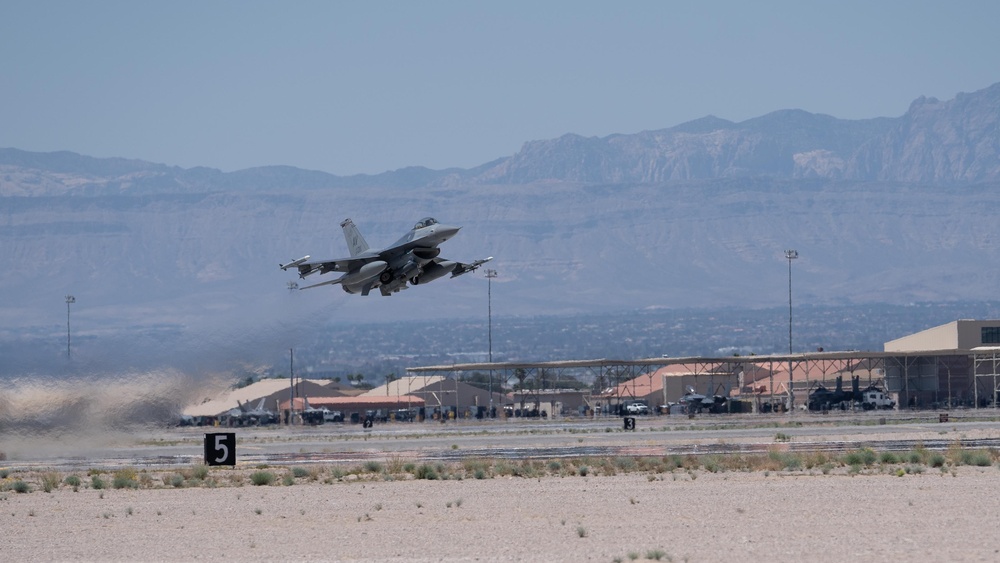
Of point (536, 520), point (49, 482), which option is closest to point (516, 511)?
point (536, 520)

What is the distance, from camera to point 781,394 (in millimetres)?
155375

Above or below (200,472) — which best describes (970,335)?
above

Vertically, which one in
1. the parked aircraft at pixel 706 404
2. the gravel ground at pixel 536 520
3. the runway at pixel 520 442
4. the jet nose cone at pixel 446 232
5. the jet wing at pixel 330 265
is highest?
the jet nose cone at pixel 446 232

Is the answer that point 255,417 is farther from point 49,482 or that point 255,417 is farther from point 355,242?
point 49,482

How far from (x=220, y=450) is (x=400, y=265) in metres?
11.9

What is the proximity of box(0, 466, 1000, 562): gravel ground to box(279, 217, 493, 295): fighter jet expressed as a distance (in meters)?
9.37

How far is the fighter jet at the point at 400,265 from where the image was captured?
188ft

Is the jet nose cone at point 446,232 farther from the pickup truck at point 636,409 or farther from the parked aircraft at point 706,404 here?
the pickup truck at point 636,409

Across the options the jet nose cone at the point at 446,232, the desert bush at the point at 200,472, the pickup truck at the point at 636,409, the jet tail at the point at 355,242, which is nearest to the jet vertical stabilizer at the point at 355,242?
the jet tail at the point at 355,242

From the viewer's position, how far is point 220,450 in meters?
63.2

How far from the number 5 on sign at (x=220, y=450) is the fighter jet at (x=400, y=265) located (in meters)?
7.61

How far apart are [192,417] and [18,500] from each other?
104m

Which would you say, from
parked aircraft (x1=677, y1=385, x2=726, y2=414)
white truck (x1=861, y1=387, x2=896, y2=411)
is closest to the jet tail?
parked aircraft (x1=677, y1=385, x2=726, y2=414)

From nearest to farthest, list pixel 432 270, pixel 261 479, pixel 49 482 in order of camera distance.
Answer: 1. pixel 261 479
2. pixel 49 482
3. pixel 432 270
